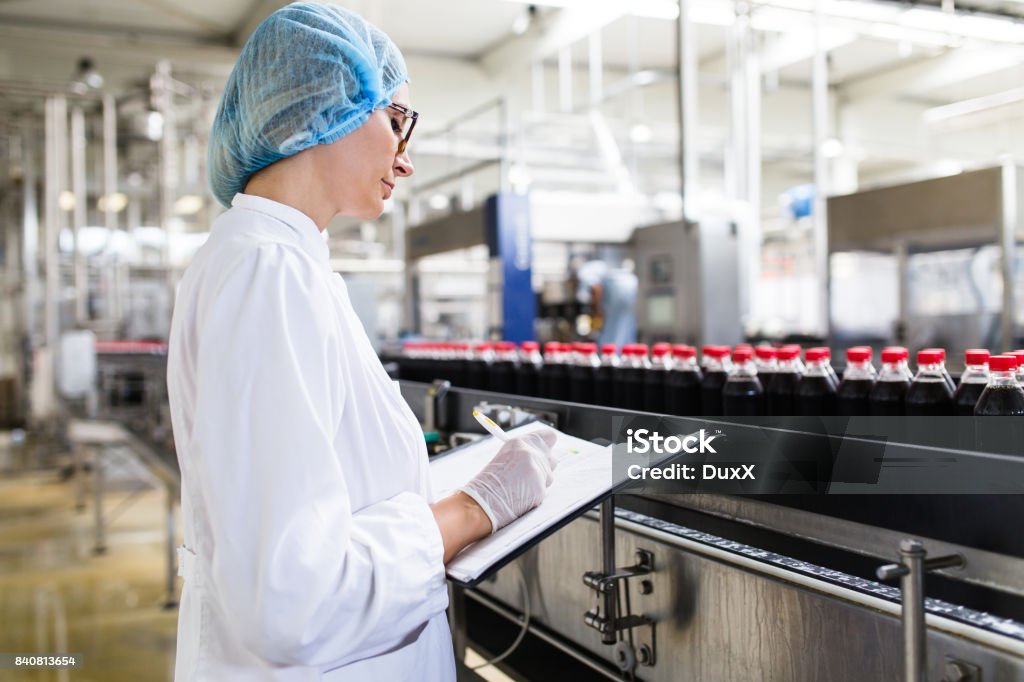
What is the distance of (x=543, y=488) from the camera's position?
3.46 feet

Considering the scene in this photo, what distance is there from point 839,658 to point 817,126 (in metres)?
4.45

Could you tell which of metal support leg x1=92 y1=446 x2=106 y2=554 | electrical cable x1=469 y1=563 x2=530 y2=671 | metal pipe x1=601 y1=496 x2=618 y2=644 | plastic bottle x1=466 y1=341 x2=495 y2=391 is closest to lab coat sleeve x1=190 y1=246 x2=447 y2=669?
metal pipe x1=601 y1=496 x2=618 y2=644

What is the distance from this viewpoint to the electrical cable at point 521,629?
1.70 metres

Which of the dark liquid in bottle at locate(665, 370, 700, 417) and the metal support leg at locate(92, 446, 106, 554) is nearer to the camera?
the dark liquid in bottle at locate(665, 370, 700, 417)

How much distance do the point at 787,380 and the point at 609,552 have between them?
418 mm

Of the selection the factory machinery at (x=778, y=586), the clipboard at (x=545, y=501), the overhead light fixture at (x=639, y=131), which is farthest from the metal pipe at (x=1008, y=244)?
the clipboard at (x=545, y=501)

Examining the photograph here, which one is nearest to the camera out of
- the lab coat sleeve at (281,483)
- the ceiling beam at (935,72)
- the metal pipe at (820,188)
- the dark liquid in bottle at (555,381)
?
the lab coat sleeve at (281,483)

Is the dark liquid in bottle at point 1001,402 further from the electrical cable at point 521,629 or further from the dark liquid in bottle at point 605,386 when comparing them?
the electrical cable at point 521,629

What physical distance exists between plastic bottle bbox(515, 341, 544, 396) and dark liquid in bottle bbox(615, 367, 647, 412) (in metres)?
0.38

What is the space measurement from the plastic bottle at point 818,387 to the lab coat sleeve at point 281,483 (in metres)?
0.77

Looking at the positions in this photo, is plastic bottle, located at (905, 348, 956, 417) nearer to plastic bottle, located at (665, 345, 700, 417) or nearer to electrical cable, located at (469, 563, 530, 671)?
plastic bottle, located at (665, 345, 700, 417)

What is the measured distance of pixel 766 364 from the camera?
143 cm

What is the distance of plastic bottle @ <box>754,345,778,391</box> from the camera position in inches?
55.4

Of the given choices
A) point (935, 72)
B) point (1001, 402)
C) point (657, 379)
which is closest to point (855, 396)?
point (1001, 402)
